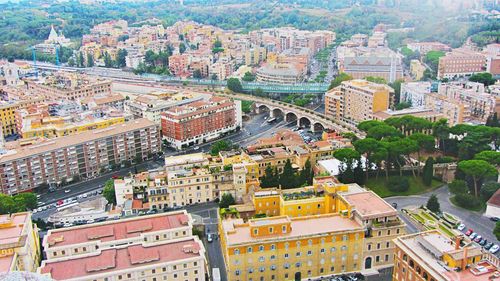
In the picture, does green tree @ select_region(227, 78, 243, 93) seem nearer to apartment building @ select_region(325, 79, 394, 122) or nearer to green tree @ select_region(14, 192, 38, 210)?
apartment building @ select_region(325, 79, 394, 122)

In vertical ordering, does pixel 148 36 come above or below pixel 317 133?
above

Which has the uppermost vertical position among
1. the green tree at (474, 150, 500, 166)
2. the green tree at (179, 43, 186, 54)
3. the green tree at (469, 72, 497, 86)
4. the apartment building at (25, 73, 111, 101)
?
the green tree at (179, 43, 186, 54)

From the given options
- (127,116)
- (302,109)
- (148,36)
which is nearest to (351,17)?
(148,36)

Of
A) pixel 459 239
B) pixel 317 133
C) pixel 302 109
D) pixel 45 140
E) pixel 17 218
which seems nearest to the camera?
pixel 459 239

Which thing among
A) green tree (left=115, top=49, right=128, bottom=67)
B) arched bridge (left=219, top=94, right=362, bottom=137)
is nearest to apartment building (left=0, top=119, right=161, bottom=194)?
arched bridge (left=219, top=94, right=362, bottom=137)

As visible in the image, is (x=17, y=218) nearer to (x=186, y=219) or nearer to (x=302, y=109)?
(x=186, y=219)

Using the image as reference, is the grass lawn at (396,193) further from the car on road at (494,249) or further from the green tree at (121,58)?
the green tree at (121,58)

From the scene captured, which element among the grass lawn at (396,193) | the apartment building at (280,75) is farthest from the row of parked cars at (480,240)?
the apartment building at (280,75)
